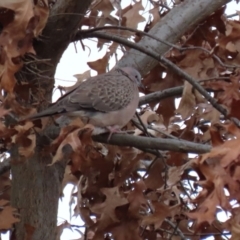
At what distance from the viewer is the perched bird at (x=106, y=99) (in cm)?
374

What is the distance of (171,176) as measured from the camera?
10.8 ft

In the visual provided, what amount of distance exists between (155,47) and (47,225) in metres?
1.07

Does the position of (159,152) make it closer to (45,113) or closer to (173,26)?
(45,113)

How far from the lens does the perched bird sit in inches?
147

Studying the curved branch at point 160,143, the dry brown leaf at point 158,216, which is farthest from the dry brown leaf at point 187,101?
the dry brown leaf at point 158,216

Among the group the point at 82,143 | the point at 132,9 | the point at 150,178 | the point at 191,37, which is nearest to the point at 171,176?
the point at 150,178

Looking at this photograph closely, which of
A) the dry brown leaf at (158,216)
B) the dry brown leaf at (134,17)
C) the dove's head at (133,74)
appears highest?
the dry brown leaf at (134,17)

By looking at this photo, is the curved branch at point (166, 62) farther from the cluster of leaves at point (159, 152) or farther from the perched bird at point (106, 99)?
the perched bird at point (106, 99)

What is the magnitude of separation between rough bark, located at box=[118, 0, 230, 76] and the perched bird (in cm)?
6

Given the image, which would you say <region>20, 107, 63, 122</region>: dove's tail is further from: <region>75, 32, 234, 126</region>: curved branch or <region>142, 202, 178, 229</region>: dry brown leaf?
<region>142, 202, 178, 229</region>: dry brown leaf

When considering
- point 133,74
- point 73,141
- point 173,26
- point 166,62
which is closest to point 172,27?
point 173,26

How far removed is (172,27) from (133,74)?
33cm

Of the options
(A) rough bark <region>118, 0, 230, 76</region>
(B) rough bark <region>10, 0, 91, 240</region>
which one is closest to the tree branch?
(A) rough bark <region>118, 0, 230, 76</region>

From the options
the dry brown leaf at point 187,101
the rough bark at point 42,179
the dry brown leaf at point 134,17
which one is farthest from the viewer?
the dry brown leaf at point 134,17
